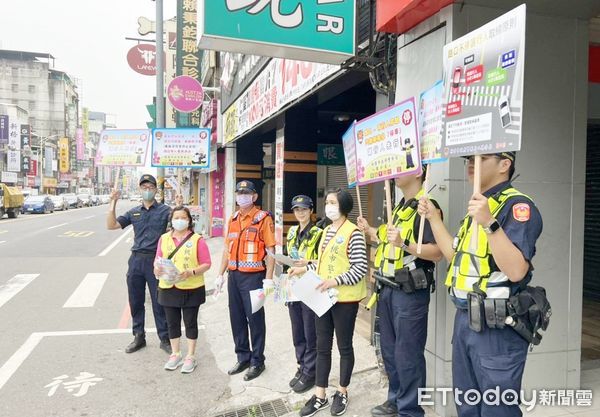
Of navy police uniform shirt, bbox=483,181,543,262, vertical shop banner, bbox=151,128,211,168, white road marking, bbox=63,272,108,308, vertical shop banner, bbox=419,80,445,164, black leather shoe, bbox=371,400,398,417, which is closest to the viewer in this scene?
navy police uniform shirt, bbox=483,181,543,262

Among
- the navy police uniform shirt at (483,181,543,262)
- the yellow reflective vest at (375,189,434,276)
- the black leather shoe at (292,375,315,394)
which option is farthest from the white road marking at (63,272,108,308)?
the navy police uniform shirt at (483,181,543,262)

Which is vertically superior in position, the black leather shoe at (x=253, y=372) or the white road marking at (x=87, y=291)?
the black leather shoe at (x=253, y=372)

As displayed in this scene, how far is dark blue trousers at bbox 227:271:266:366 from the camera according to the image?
15.0 ft

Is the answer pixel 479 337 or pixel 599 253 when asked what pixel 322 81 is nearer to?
pixel 479 337

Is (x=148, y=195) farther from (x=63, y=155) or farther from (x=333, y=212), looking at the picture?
(x=63, y=155)

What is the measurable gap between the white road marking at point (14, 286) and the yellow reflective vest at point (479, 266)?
26.3ft

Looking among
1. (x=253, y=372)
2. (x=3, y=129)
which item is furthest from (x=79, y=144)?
(x=253, y=372)

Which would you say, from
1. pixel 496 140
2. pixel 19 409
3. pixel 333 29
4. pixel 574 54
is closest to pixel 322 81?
pixel 333 29

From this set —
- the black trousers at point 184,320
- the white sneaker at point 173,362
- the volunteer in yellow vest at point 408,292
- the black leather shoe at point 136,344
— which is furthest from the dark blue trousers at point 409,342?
the black leather shoe at point 136,344

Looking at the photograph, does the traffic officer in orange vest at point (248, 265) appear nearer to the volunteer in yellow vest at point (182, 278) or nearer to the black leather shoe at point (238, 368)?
the black leather shoe at point (238, 368)

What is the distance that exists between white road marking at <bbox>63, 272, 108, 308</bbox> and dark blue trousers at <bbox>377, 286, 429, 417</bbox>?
6.32m

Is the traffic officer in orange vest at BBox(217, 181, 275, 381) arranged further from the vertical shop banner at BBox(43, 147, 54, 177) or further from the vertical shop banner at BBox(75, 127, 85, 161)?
the vertical shop banner at BBox(75, 127, 85, 161)

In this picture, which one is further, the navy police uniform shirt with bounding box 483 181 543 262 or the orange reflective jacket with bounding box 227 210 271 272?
the orange reflective jacket with bounding box 227 210 271 272

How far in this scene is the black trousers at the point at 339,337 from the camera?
11.8 ft
